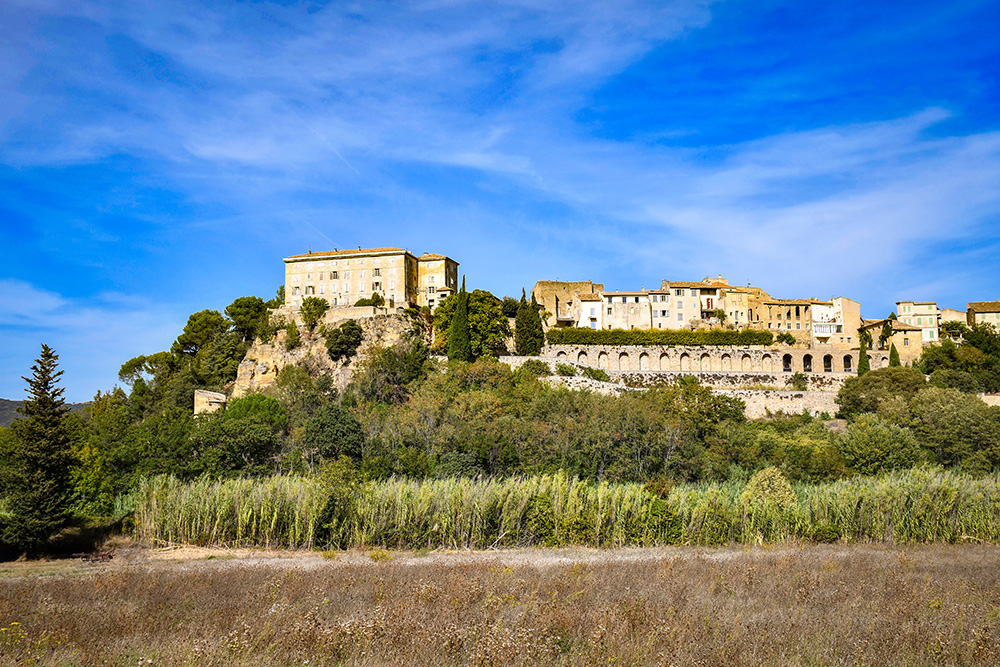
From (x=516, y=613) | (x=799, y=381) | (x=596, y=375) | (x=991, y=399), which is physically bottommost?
(x=516, y=613)

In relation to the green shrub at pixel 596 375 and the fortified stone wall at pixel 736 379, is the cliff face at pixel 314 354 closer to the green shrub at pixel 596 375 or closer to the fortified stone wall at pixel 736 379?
the green shrub at pixel 596 375

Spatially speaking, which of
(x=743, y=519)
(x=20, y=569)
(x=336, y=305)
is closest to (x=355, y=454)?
(x=20, y=569)

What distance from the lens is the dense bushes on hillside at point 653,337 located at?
55.2 meters

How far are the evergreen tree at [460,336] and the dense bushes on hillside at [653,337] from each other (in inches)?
383

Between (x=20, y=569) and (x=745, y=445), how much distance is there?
27027mm

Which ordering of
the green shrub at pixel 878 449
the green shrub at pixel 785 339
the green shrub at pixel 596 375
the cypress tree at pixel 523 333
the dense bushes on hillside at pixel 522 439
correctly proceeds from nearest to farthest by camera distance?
the dense bushes on hillside at pixel 522 439 < the green shrub at pixel 878 449 < the green shrub at pixel 596 375 < the cypress tree at pixel 523 333 < the green shrub at pixel 785 339

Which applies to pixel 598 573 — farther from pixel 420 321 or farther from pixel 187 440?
pixel 420 321

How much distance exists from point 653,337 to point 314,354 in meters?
26.2

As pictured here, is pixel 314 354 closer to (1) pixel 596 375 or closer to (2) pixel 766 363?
(1) pixel 596 375

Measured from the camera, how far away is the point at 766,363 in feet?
183

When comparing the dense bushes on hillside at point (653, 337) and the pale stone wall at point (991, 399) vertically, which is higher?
the dense bushes on hillside at point (653, 337)

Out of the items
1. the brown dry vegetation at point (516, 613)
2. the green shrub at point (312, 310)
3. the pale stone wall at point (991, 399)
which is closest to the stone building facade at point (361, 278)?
the green shrub at point (312, 310)

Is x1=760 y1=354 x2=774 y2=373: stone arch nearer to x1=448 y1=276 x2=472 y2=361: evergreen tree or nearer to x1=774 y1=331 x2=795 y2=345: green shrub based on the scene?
x1=774 y1=331 x2=795 y2=345: green shrub

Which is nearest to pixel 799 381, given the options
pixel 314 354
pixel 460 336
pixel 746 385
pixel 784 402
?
pixel 746 385
